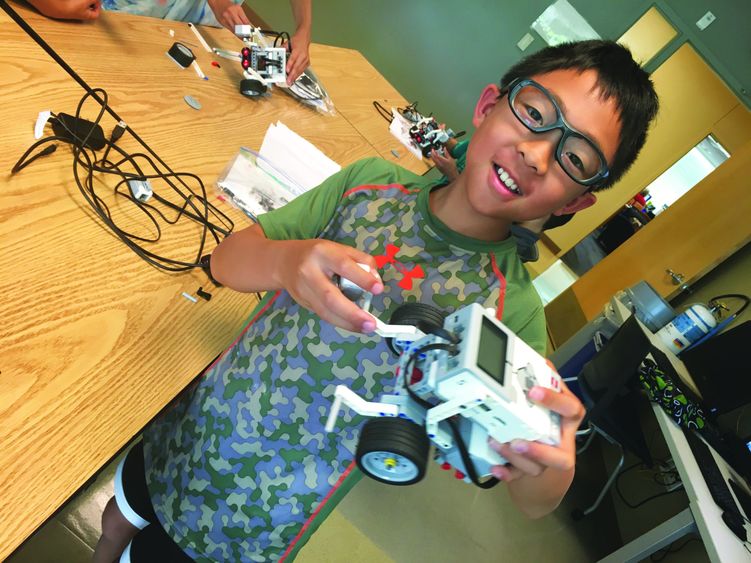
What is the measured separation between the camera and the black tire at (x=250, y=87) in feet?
5.19

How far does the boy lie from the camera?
2.61 feet

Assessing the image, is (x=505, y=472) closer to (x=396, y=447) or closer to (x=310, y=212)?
(x=396, y=447)

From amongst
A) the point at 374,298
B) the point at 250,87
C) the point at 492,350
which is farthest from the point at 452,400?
the point at 250,87

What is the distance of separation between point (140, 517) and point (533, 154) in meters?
1.04

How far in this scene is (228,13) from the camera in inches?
71.8

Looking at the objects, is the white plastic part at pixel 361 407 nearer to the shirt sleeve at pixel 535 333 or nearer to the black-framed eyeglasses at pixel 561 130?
the shirt sleeve at pixel 535 333

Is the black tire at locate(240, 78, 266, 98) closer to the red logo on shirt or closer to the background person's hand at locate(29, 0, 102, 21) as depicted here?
the background person's hand at locate(29, 0, 102, 21)

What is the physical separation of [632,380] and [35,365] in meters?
2.31

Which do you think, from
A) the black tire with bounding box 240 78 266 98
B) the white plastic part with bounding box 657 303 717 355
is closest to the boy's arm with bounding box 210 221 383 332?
the black tire with bounding box 240 78 266 98

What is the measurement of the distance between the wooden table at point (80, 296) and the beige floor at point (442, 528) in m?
0.84

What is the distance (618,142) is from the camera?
84cm

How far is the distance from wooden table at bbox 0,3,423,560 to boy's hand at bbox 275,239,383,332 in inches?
14.1

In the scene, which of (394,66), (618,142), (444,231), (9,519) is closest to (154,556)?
(9,519)

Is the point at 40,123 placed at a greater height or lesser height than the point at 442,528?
greater
